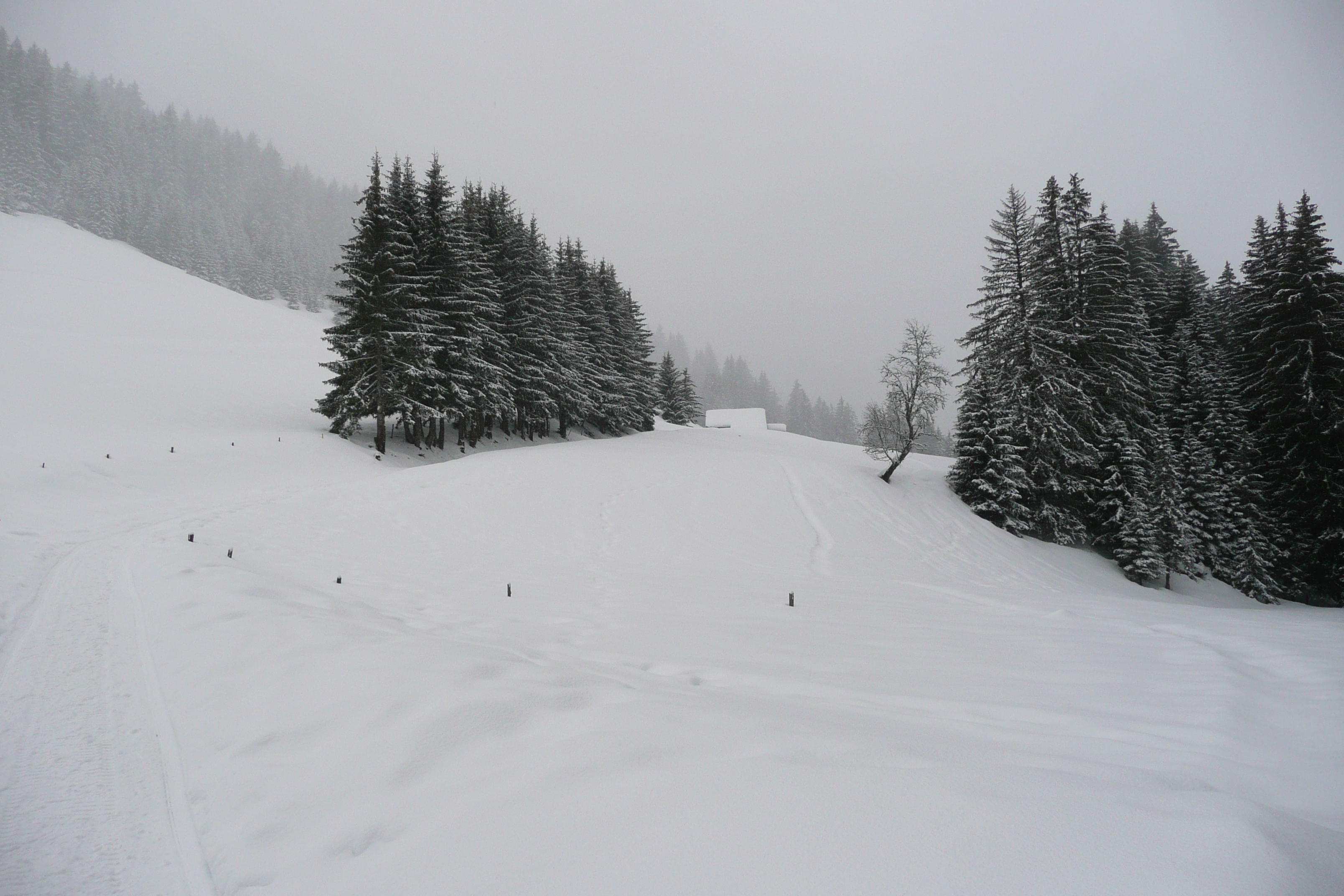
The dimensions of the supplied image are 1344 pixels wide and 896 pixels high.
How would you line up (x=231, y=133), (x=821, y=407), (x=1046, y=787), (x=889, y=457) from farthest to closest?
(x=231, y=133)
(x=821, y=407)
(x=889, y=457)
(x=1046, y=787)

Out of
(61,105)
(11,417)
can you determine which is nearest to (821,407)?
(11,417)

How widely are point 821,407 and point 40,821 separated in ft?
329

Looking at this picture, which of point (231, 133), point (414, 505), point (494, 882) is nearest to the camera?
point (494, 882)

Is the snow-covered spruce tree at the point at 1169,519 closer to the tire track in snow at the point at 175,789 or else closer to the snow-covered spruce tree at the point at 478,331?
the tire track in snow at the point at 175,789

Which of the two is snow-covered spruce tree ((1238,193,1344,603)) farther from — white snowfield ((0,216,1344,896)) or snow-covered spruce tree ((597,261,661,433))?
snow-covered spruce tree ((597,261,661,433))

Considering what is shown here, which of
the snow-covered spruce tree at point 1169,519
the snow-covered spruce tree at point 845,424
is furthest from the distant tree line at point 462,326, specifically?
the snow-covered spruce tree at point 845,424

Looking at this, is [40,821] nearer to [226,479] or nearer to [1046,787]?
[1046,787]

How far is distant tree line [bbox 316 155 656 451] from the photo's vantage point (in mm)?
21875

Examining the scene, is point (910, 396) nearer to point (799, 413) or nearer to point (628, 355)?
point (628, 355)

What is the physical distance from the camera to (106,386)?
2153cm

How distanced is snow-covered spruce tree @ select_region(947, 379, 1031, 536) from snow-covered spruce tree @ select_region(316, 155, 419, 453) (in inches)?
1003

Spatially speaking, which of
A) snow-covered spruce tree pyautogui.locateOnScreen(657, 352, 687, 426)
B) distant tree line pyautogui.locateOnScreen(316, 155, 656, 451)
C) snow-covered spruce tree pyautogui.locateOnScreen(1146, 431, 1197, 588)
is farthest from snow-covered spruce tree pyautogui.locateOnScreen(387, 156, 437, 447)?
snow-covered spruce tree pyautogui.locateOnScreen(657, 352, 687, 426)

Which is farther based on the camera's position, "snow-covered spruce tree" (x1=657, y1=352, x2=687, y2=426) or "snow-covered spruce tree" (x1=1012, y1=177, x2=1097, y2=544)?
"snow-covered spruce tree" (x1=657, y1=352, x2=687, y2=426)

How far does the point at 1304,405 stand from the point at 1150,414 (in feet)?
14.7
